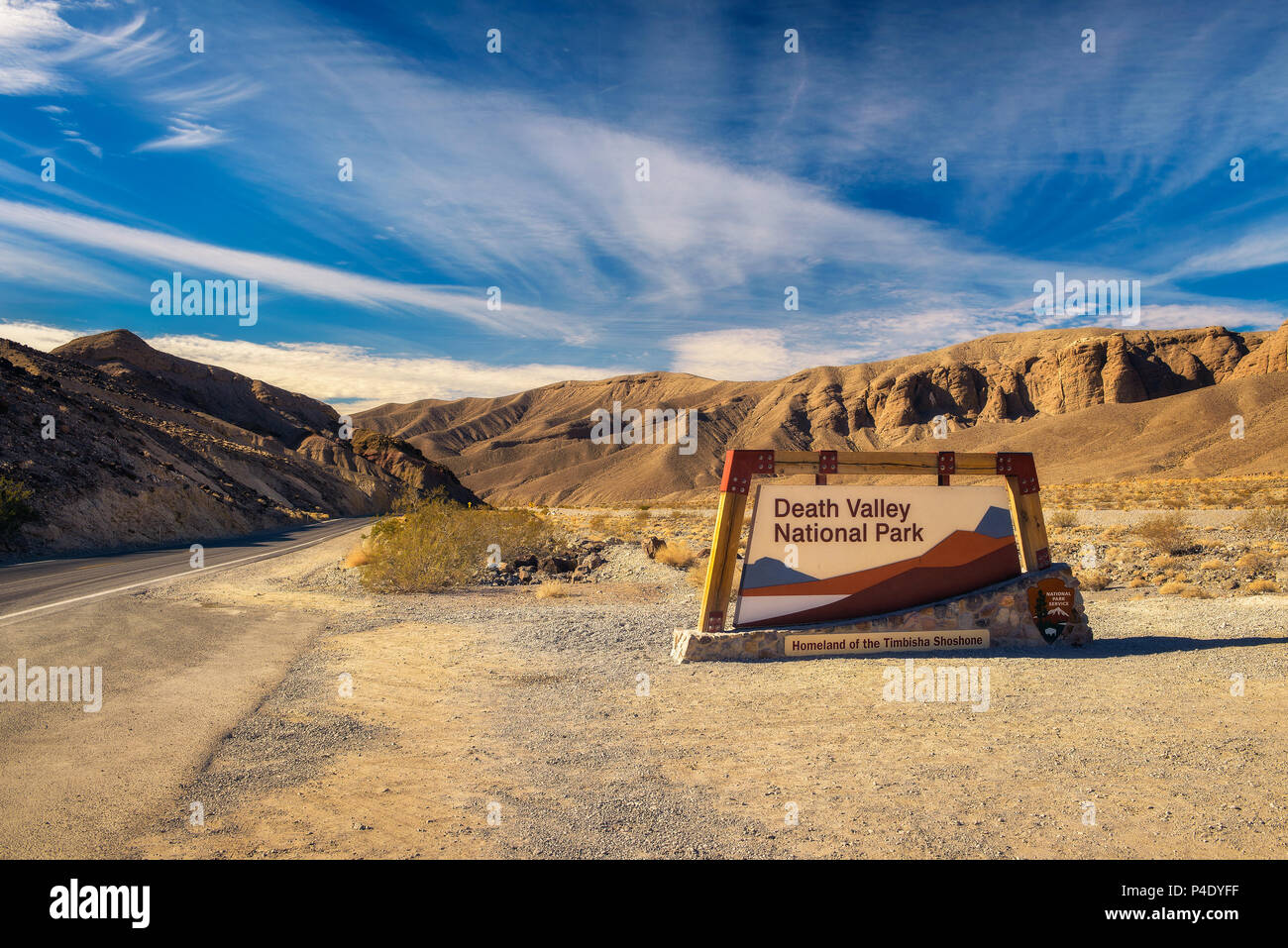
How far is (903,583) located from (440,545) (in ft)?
32.9

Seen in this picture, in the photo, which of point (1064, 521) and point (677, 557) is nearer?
point (677, 557)

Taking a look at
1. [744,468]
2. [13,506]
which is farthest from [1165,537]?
[13,506]

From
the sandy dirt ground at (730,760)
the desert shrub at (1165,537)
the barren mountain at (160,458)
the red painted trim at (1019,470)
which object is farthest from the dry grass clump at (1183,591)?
the barren mountain at (160,458)

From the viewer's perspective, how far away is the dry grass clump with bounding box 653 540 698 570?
18.1m

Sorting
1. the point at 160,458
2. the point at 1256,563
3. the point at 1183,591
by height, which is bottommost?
the point at 1183,591

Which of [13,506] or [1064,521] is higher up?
[13,506]

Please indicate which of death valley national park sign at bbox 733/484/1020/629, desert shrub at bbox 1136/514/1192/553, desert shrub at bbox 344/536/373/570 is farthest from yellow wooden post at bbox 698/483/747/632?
desert shrub at bbox 1136/514/1192/553

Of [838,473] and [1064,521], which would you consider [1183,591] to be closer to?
[838,473]

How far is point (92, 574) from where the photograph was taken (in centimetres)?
1673

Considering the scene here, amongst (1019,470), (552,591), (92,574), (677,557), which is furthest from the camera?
(677,557)

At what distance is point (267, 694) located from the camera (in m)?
6.50

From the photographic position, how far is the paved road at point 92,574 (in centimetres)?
1193
